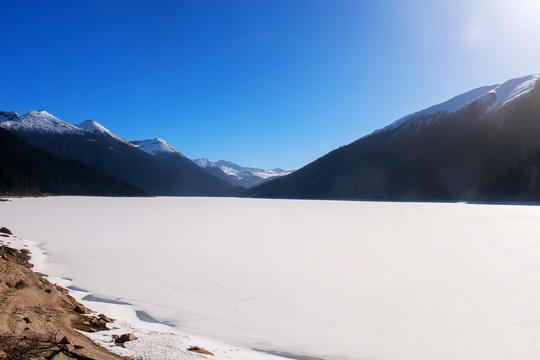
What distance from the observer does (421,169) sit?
380 feet

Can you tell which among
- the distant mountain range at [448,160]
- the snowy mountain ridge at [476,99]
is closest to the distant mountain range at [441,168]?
the distant mountain range at [448,160]

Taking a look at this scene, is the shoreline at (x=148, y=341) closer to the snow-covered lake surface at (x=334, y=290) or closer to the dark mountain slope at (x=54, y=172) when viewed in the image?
the snow-covered lake surface at (x=334, y=290)

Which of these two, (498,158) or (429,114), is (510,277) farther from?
(429,114)

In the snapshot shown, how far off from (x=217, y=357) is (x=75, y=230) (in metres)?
19.6

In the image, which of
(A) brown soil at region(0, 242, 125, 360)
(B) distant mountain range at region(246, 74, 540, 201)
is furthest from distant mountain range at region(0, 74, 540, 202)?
(A) brown soil at region(0, 242, 125, 360)

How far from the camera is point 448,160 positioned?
4336 inches

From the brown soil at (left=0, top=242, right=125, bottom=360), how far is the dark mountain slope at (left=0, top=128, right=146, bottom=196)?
360 ft

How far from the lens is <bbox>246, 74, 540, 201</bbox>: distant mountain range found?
80.4m

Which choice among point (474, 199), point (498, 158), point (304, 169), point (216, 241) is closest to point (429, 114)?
point (304, 169)

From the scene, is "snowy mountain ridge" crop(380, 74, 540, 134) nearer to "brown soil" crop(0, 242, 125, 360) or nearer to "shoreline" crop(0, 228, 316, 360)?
"shoreline" crop(0, 228, 316, 360)

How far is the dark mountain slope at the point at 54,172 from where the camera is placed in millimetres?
99312

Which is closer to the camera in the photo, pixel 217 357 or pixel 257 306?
pixel 217 357

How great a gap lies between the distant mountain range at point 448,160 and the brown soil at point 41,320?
90.5 m

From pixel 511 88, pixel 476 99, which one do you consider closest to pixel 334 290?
pixel 476 99
